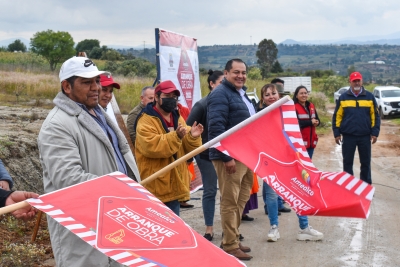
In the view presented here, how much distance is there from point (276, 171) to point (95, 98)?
1.94m

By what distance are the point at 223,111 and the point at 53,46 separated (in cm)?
4637

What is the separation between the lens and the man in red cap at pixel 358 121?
950 centimetres

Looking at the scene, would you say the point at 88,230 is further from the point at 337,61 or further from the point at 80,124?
the point at 337,61

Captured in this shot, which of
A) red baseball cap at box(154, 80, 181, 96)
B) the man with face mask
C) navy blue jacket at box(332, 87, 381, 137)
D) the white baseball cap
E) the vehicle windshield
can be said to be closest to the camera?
the white baseball cap

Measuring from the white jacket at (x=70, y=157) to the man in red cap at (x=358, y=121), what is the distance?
677 centimetres

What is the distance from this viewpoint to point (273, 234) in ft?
23.2

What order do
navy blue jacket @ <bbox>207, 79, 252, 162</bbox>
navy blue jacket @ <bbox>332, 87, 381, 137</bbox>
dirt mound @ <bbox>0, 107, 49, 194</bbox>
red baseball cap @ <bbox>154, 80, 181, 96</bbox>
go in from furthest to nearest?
navy blue jacket @ <bbox>332, 87, 381, 137</bbox>, dirt mound @ <bbox>0, 107, 49, 194</bbox>, navy blue jacket @ <bbox>207, 79, 252, 162</bbox>, red baseball cap @ <bbox>154, 80, 181, 96</bbox>

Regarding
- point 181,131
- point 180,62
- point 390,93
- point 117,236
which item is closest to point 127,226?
point 117,236

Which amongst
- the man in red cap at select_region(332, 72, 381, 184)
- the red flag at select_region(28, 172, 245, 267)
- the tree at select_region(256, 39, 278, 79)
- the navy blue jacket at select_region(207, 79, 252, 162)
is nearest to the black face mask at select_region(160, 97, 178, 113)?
the navy blue jacket at select_region(207, 79, 252, 162)

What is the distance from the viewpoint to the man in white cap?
3311mm

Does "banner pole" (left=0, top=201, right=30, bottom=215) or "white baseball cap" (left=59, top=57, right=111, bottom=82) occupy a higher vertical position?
"white baseball cap" (left=59, top=57, right=111, bottom=82)

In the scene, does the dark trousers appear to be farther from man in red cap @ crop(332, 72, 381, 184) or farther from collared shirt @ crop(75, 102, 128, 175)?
collared shirt @ crop(75, 102, 128, 175)

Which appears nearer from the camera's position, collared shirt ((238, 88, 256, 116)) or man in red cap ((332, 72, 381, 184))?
collared shirt ((238, 88, 256, 116))

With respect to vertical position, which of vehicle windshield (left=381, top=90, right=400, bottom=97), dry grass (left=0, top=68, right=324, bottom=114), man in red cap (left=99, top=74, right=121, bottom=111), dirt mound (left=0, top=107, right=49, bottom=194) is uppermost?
man in red cap (left=99, top=74, right=121, bottom=111)
